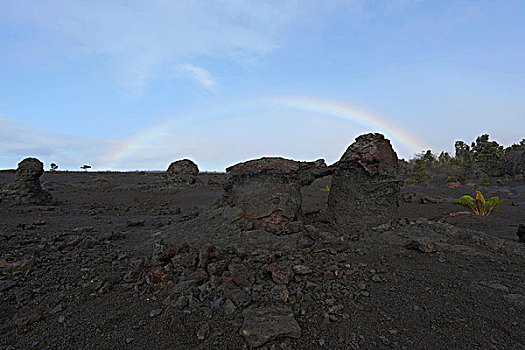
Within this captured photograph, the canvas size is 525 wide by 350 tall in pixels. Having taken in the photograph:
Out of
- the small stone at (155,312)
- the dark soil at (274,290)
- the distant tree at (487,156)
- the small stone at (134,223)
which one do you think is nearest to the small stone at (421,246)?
the dark soil at (274,290)

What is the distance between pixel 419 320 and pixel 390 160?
130 inches

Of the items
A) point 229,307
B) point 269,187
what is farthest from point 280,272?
point 269,187

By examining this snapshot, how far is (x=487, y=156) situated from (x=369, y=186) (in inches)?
1355

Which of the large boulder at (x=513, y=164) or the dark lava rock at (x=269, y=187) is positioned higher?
the large boulder at (x=513, y=164)

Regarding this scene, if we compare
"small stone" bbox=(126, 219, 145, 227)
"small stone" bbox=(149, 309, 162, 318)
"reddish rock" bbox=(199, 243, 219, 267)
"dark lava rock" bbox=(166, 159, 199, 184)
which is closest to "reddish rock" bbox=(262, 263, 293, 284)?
"reddish rock" bbox=(199, 243, 219, 267)

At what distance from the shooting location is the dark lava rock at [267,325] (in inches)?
97.3

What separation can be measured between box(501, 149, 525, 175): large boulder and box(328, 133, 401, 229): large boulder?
109 ft

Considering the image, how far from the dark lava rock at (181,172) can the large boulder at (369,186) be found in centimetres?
1833

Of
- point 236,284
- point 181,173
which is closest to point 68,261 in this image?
point 236,284

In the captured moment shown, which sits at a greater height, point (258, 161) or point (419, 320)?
point (258, 161)

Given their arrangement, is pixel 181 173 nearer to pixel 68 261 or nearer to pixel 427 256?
pixel 68 261

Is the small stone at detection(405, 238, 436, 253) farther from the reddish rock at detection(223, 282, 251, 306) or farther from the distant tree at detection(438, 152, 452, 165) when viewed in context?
the distant tree at detection(438, 152, 452, 165)

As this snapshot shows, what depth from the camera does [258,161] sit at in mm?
5500

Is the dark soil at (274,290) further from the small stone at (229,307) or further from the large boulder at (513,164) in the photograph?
the large boulder at (513,164)
